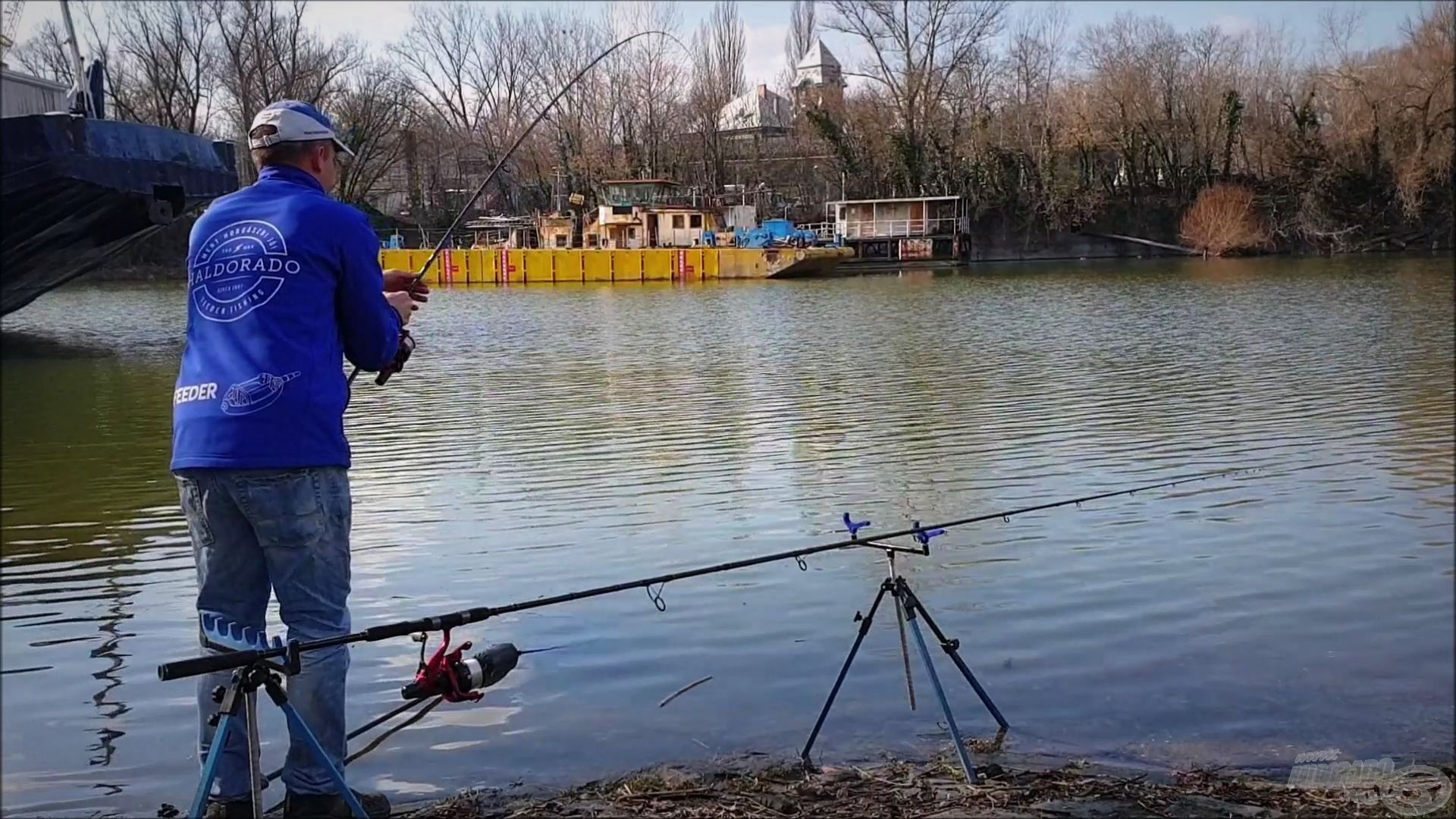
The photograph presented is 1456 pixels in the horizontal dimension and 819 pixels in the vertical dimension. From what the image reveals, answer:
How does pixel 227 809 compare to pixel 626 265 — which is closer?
pixel 227 809

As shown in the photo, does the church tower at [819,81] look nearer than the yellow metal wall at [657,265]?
No

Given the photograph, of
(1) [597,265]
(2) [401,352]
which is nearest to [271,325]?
(2) [401,352]

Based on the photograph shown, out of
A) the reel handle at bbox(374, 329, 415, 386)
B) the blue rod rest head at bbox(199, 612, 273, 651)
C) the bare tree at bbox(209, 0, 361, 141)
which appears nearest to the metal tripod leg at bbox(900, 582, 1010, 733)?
the reel handle at bbox(374, 329, 415, 386)

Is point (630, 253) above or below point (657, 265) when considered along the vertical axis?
above

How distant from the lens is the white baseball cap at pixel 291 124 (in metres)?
3.40

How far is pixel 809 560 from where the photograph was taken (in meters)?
7.04

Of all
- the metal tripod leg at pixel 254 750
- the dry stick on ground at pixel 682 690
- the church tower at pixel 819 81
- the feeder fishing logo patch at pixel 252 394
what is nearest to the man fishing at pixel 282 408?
the feeder fishing logo patch at pixel 252 394

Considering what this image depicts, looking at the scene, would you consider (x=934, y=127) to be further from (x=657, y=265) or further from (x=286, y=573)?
(x=286, y=573)

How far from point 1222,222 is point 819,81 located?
26.2m

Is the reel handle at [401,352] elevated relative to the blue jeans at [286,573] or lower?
elevated

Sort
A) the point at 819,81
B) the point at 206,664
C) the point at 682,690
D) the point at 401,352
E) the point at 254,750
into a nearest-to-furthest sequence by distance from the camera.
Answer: the point at 206,664, the point at 254,750, the point at 401,352, the point at 682,690, the point at 819,81

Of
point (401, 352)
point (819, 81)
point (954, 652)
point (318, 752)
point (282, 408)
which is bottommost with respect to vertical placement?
point (954, 652)

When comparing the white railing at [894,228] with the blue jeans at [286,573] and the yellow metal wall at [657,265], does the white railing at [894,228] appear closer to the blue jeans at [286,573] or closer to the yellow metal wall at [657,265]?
the yellow metal wall at [657,265]

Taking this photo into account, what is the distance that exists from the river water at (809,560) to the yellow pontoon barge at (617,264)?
27.8 m
